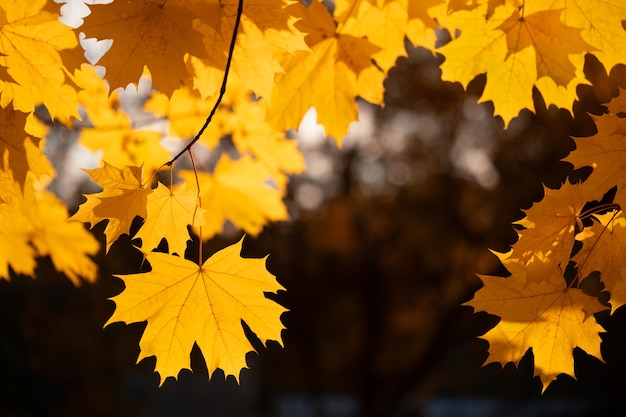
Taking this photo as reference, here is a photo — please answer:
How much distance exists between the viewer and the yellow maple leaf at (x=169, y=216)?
1.70 meters

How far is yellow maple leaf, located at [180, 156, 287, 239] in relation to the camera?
10.4 ft

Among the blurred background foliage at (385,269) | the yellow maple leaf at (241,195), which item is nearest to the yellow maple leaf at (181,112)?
the yellow maple leaf at (241,195)

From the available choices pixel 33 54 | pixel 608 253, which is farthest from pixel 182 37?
pixel 608 253

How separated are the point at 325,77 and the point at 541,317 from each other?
1.00 meters

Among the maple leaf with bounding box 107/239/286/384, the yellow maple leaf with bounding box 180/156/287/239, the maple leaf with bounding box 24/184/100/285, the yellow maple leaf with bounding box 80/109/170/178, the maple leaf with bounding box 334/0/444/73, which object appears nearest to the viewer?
the maple leaf with bounding box 107/239/286/384

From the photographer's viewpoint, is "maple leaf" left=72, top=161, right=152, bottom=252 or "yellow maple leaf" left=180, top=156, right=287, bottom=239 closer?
"maple leaf" left=72, top=161, right=152, bottom=252

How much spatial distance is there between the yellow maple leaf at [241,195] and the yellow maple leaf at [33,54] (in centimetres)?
141

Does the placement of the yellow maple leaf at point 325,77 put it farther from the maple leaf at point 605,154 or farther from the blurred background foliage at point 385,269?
the blurred background foliage at point 385,269

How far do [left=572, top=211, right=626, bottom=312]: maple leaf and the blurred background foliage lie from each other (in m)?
5.41

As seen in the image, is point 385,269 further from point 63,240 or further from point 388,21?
point 388,21

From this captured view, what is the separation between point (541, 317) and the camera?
1.62m

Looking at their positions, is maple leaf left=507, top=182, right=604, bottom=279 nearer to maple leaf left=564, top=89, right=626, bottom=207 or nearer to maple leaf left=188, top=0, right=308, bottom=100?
maple leaf left=564, top=89, right=626, bottom=207

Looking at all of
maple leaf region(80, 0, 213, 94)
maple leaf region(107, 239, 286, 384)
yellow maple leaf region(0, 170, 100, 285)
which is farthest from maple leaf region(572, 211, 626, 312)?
yellow maple leaf region(0, 170, 100, 285)

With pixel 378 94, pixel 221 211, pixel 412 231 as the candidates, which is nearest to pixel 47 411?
pixel 412 231
